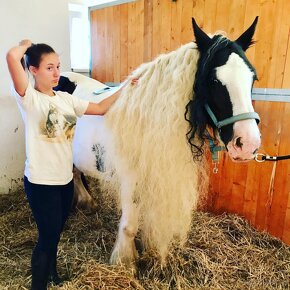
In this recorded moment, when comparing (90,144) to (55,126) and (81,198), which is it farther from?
(81,198)

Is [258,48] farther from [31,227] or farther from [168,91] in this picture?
[31,227]

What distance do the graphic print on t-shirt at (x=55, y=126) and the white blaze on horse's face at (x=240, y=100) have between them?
676 mm

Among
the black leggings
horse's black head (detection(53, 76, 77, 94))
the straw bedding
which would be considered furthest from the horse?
horse's black head (detection(53, 76, 77, 94))

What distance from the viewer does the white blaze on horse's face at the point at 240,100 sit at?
1.09 metres

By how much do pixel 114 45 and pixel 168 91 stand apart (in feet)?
6.02

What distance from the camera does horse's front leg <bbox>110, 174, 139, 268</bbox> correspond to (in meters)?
1.55

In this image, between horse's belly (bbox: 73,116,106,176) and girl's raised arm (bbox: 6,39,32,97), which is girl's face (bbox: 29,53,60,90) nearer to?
girl's raised arm (bbox: 6,39,32,97)

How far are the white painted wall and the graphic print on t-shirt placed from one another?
5.42 feet

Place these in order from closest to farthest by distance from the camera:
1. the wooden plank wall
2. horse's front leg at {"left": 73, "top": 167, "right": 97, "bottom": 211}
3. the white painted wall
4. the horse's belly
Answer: the horse's belly, the wooden plank wall, horse's front leg at {"left": 73, "top": 167, "right": 97, "bottom": 211}, the white painted wall

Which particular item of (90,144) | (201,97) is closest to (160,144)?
(201,97)

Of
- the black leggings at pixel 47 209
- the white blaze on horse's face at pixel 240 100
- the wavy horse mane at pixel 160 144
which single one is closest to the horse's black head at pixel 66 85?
the wavy horse mane at pixel 160 144

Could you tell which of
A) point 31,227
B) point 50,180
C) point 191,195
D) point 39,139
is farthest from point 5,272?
point 191,195

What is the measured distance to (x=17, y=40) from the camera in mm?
2637

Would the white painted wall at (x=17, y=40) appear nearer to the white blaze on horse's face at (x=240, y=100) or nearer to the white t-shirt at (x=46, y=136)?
the white t-shirt at (x=46, y=136)
